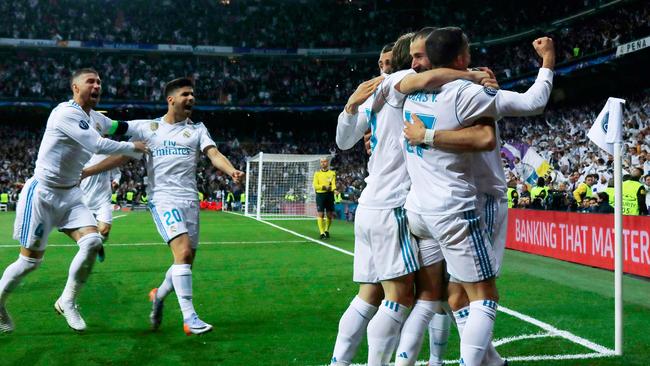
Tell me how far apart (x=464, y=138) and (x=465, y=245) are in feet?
1.88

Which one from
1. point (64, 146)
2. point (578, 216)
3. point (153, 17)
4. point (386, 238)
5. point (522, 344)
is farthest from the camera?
point (153, 17)

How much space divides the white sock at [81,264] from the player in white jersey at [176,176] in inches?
27.0

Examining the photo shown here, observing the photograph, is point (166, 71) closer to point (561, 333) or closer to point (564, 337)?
point (561, 333)

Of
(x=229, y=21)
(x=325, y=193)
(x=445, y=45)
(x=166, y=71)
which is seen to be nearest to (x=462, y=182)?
(x=445, y=45)

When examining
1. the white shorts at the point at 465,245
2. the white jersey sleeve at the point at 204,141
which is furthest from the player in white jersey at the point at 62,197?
the white shorts at the point at 465,245

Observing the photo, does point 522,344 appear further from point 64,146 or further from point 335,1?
point 335,1

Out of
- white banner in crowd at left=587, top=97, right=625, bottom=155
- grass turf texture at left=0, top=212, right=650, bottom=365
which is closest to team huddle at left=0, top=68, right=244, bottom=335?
grass turf texture at left=0, top=212, right=650, bottom=365

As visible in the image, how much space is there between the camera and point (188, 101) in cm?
598

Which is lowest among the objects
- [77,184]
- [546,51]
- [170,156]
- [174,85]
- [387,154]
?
[77,184]

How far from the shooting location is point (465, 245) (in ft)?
11.1

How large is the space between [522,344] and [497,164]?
2.15m

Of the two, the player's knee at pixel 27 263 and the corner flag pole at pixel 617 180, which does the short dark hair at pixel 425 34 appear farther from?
the player's knee at pixel 27 263

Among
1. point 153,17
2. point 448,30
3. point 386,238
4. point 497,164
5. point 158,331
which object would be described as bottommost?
point 158,331

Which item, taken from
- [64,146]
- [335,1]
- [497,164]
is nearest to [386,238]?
[497,164]
